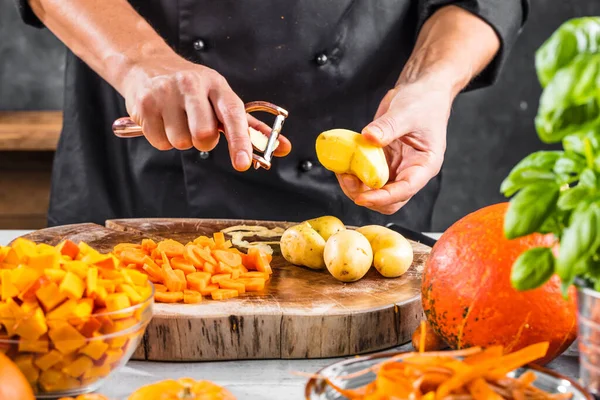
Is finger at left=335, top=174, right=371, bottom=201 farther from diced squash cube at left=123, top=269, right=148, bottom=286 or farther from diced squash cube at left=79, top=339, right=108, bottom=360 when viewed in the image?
diced squash cube at left=79, top=339, right=108, bottom=360

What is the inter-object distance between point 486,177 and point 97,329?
3.06 metres

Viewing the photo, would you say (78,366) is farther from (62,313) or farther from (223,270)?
(223,270)

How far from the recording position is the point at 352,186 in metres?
1.64

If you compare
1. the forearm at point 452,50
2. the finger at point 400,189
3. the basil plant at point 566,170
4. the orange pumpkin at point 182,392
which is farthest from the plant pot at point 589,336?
the forearm at point 452,50

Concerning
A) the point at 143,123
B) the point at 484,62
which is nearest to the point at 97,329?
the point at 143,123

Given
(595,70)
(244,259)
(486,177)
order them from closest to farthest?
(595,70), (244,259), (486,177)

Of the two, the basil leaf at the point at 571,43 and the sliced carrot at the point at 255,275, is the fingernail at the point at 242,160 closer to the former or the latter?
the sliced carrot at the point at 255,275

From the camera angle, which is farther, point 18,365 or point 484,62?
point 484,62

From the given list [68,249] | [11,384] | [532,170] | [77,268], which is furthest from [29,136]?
[532,170]

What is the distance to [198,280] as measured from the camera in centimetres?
135

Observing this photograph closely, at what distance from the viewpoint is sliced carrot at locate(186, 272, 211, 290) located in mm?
1352

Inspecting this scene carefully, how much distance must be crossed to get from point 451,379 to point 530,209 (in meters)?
0.19

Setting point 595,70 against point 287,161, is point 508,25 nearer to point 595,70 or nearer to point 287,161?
point 287,161

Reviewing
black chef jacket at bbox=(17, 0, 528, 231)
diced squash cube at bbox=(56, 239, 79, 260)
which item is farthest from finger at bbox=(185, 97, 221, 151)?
black chef jacket at bbox=(17, 0, 528, 231)
